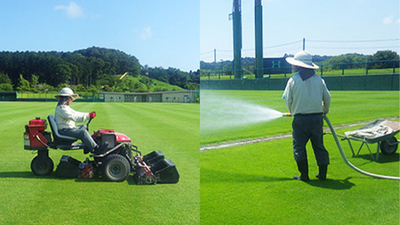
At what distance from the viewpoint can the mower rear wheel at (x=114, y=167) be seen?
4.61 meters

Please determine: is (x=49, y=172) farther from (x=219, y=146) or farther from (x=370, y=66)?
(x=370, y=66)

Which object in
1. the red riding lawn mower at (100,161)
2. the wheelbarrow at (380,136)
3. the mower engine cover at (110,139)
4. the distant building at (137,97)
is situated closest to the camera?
the red riding lawn mower at (100,161)

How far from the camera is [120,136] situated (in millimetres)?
4961

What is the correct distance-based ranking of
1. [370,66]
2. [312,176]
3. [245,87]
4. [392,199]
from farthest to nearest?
[245,87], [370,66], [312,176], [392,199]

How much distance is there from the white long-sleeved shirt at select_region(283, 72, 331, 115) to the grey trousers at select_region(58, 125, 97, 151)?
2763mm

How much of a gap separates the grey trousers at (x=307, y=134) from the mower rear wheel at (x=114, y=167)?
2218 millimetres

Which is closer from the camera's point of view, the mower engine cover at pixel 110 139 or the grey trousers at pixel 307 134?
the grey trousers at pixel 307 134

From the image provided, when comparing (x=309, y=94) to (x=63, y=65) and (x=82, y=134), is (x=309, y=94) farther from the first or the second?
(x=63, y=65)

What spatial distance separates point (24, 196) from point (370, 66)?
1346cm

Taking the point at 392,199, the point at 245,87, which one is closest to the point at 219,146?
the point at 392,199

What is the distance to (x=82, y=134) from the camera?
15.9 feet

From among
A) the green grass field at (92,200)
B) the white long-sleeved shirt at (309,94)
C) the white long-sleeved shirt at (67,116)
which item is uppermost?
the white long-sleeved shirt at (309,94)

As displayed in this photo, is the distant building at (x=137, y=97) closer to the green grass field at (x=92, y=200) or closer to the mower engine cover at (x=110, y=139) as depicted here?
the mower engine cover at (x=110, y=139)

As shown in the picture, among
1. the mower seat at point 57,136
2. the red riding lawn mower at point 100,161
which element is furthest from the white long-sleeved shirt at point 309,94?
the mower seat at point 57,136
